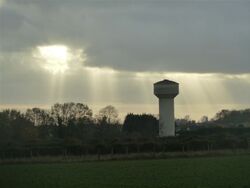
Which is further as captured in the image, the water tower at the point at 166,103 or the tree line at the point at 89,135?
the water tower at the point at 166,103

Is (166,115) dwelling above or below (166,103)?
below

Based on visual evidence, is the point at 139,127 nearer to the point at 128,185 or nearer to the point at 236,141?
→ the point at 236,141

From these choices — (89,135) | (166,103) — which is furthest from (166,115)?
(89,135)

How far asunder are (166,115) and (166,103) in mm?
2173

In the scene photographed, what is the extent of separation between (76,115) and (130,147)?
42.7 m

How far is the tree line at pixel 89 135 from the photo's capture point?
202ft

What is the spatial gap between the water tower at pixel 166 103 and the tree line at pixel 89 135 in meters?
2.92

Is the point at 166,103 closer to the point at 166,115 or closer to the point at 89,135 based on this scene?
the point at 166,115

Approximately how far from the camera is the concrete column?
3755 inches

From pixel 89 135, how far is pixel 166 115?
1438 cm

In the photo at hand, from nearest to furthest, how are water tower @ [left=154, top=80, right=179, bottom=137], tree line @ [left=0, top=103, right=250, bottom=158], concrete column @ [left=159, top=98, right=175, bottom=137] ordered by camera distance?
1. tree line @ [left=0, top=103, right=250, bottom=158]
2. water tower @ [left=154, top=80, right=179, bottom=137]
3. concrete column @ [left=159, top=98, right=175, bottom=137]

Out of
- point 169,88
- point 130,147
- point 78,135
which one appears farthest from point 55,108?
point 130,147

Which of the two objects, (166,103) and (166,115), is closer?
(166,115)

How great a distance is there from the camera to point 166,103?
95.6m
